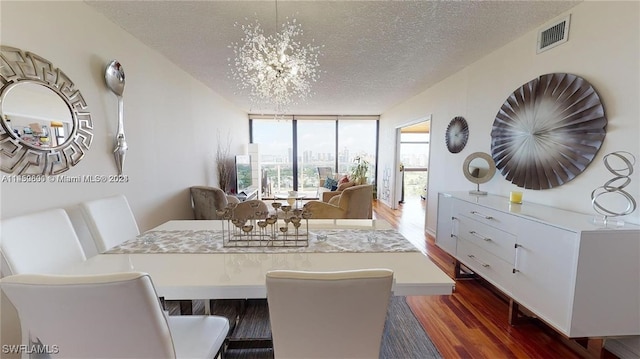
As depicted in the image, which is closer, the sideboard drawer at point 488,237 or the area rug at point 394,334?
the area rug at point 394,334

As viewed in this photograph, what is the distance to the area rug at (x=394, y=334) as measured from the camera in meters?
1.65

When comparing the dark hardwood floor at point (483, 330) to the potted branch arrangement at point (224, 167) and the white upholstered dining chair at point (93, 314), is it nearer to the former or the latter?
the white upholstered dining chair at point (93, 314)

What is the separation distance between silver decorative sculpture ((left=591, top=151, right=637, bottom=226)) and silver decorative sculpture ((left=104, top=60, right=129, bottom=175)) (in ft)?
11.9

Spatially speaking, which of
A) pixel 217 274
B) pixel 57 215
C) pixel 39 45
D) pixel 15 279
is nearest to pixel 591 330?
pixel 217 274

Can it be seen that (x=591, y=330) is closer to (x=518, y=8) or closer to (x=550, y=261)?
(x=550, y=261)

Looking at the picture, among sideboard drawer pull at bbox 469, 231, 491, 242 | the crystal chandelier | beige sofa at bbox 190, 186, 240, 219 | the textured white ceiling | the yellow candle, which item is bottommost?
sideboard drawer pull at bbox 469, 231, 491, 242

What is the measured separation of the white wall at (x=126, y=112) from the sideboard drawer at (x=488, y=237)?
3.28 m

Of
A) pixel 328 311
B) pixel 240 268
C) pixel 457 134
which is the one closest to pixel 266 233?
pixel 240 268

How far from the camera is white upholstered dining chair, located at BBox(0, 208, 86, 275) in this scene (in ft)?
3.76

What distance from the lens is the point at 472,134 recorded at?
3076 millimetres

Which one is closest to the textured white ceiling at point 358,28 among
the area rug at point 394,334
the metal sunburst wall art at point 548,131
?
the metal sunburst wall art at point 548,131

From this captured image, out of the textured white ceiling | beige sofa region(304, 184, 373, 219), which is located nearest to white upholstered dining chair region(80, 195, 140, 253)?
the textured white ceiling

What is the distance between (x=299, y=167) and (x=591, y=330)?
6.44 metres

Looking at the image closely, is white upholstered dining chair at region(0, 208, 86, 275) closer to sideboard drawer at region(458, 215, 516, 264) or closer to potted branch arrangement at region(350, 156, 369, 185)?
sideboard drawer at region(458, 215, 516, 264)
